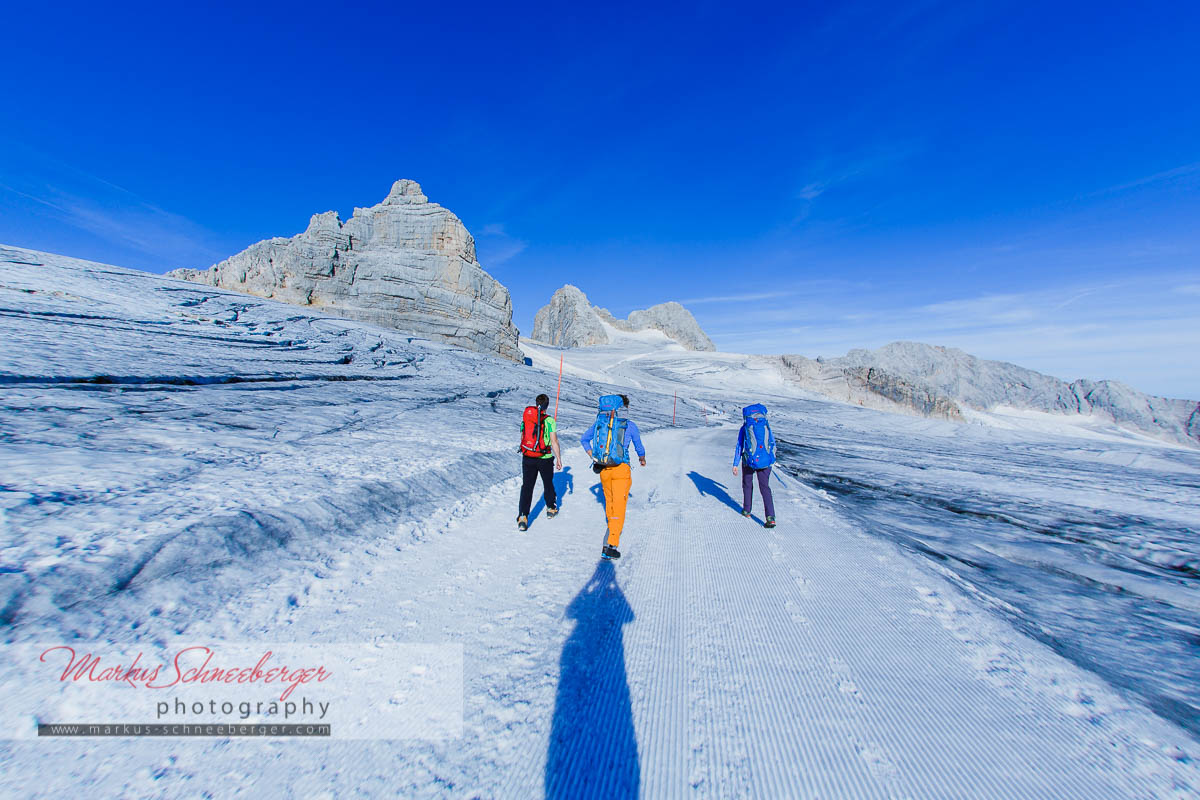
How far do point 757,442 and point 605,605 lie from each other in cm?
381

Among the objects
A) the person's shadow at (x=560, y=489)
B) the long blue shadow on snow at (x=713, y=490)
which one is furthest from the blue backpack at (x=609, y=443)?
the long blue shadow on snow at (x=713, y=490)

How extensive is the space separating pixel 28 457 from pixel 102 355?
8706mm

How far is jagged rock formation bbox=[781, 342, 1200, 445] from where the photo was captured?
182 ft

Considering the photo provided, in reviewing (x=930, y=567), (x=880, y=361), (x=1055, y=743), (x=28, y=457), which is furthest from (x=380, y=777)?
(x=880, y=361)

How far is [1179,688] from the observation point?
9.50 feet

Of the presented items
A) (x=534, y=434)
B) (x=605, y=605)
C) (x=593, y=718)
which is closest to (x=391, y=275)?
(x=534, y=434)

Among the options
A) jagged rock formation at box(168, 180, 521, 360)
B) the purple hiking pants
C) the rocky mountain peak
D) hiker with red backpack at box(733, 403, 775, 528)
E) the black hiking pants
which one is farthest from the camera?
the rocky mountain peak

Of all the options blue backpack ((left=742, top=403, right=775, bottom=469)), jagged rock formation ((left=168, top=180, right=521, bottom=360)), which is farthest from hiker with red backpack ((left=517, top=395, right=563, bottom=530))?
jagged rock formation ((left=168, top=180, right=521, bottom=360))

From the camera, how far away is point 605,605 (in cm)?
383

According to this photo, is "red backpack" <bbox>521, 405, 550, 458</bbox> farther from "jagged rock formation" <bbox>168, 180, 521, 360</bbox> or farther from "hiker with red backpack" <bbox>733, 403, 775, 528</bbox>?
"jagged rock formation" <bbox>168, 180, 521, 360</bbox>

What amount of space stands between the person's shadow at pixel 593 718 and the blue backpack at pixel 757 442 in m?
3.61

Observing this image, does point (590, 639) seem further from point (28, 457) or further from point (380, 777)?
point (28, 457)

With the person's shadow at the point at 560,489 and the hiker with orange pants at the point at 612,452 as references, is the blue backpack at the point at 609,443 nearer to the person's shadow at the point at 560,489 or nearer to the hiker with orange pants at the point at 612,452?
the hiker with orange pants at the point at 612,452

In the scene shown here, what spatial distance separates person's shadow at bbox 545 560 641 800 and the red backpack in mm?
2572
